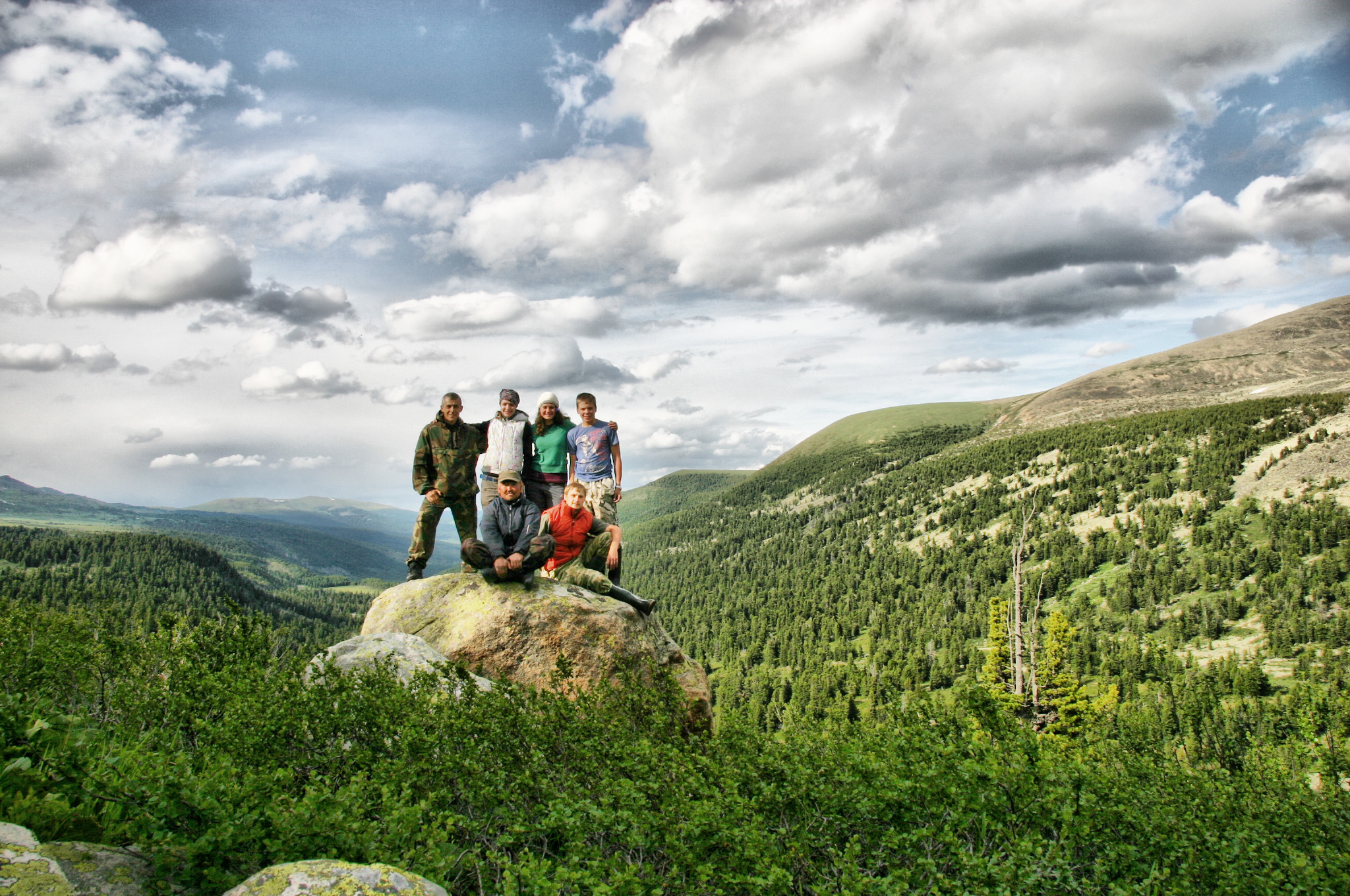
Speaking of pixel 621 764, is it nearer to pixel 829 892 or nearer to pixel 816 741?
pixel 829 892

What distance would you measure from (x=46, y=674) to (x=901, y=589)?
204 meters

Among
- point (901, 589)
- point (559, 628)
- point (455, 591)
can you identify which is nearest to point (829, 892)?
point (559, 628)

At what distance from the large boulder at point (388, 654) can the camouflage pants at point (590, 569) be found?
2.82m

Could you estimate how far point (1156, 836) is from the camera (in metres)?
8.48

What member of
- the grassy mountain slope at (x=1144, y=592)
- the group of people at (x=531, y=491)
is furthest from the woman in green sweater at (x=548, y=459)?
the grassy mountain slope at (x=1144, y=592)

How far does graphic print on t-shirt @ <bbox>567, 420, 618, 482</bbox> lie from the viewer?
14.8 metres

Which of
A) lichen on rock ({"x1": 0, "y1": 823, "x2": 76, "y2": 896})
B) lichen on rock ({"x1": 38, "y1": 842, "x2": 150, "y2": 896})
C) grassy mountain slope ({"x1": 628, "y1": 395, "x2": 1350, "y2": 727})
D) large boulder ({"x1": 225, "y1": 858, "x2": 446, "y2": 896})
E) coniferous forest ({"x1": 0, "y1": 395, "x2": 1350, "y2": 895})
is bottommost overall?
grassy mountain slope ({"x1": 628, "y1": 395, "x2": 1350, "y2": 727})

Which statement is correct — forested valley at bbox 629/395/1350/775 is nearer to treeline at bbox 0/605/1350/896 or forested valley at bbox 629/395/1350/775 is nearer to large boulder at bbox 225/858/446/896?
treeline at bbox 0/605/1350/896

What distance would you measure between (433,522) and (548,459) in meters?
2.98

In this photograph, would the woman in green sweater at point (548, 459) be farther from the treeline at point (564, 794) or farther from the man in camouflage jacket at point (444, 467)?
the treeline at point (564, 794)

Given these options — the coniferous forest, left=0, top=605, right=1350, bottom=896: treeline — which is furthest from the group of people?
left=0, top=605, right=1350, bottom=896: treeline

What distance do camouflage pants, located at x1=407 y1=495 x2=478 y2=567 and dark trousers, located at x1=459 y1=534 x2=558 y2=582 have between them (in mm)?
1400

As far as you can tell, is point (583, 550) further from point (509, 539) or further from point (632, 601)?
point (509, 539)

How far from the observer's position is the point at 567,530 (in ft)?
45.7
